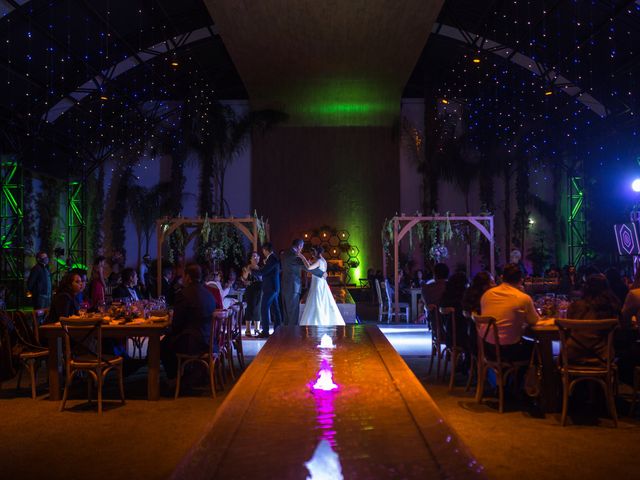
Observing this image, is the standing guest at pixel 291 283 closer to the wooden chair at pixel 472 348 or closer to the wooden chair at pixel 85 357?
the wooden chair at pixel 472 348

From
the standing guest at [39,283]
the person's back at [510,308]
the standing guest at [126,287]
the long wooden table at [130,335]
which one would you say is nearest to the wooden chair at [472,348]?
the person's back at [510,308]

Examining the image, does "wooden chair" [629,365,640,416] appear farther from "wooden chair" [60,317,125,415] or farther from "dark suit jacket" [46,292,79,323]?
"dark suit jacket" [46,292,79,323]

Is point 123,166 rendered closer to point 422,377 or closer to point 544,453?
point 422,377

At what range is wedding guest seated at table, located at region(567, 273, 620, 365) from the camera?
4.98 metres

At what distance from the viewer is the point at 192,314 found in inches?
243

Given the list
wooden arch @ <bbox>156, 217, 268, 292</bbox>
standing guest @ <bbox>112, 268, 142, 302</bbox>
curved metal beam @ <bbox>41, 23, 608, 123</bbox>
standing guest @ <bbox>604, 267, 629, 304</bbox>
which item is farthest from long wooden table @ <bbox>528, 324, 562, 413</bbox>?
curved metal beam @ <bbox>41, 23, 608, 123</bbox>

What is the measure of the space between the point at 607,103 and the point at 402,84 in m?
5.41

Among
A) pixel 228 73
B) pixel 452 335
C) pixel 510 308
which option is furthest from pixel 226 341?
pixel 228 73

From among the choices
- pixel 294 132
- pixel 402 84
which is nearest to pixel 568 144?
pixel 402 84

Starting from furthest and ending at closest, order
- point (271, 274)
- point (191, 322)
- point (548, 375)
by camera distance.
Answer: point (271, 274)
point (191, 322)
point (548, 375)

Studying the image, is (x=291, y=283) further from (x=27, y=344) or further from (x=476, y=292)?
(x=27, y=344)

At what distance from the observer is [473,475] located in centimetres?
183

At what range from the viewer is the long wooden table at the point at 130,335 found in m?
5.84

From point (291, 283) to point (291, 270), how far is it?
0.20 metres
